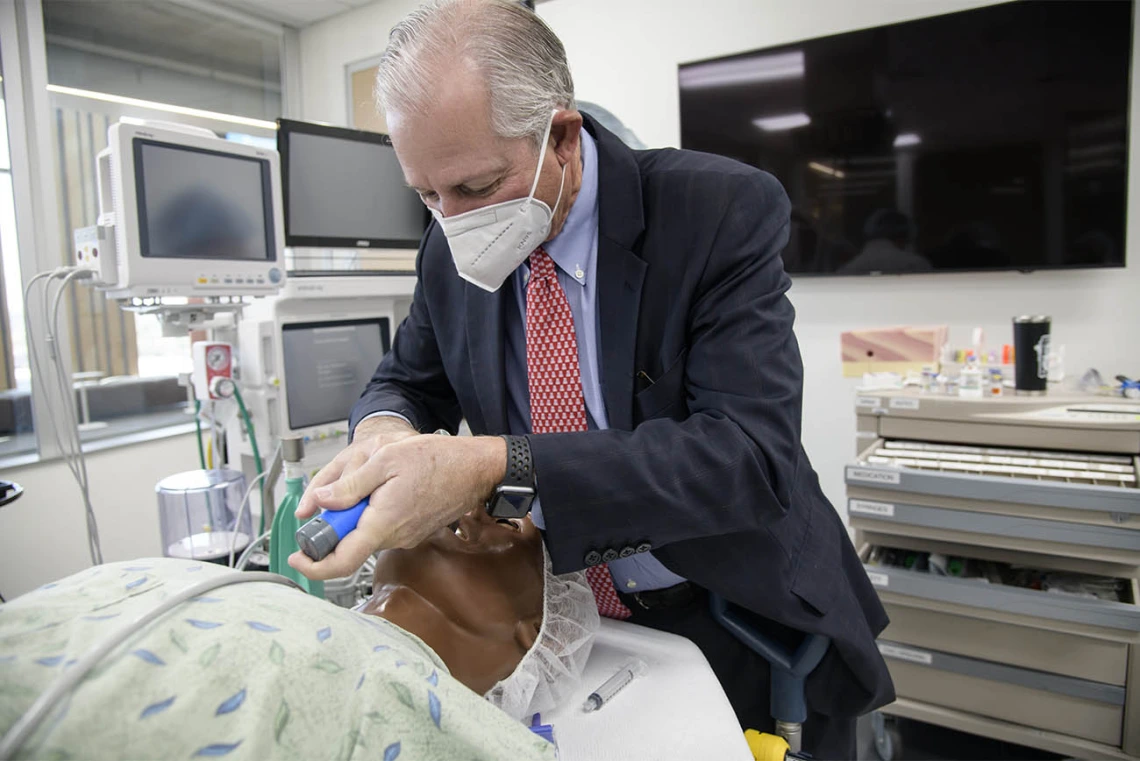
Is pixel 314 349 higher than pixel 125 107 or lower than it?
lower

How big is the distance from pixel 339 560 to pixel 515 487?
0.60ft

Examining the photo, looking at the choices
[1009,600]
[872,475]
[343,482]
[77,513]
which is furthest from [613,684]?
[77,513]

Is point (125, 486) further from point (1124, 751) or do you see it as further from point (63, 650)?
point (1124, 751)

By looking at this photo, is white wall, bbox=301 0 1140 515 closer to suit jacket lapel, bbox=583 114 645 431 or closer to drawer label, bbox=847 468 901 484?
drawer label, bbox=847 468 901 484

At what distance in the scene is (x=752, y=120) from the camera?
256cm

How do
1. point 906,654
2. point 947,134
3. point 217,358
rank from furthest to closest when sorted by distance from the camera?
point 947,134 → point 906,654 → point 217,358

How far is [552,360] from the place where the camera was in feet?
3.16

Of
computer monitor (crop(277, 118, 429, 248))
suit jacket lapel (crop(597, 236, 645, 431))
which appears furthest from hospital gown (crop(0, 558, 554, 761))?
computer monitor (crop(277, 118, 429, 248))

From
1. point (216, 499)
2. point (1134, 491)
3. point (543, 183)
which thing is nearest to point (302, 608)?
point (543, 183)

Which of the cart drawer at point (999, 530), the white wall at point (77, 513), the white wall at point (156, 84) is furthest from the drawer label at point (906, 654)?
the white wall at point (156, 84)

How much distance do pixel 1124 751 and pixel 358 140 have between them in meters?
2.46

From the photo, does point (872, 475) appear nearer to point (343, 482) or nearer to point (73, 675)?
point (343, 482)

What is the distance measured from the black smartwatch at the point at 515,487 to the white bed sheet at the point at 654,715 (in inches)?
9.0

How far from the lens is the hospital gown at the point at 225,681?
37cm
